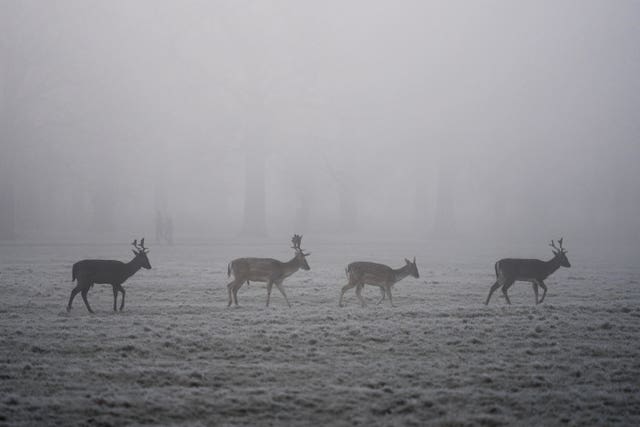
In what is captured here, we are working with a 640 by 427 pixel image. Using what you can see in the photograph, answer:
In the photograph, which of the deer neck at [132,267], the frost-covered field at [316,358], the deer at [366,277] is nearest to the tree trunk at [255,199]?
the frost-covered field at [316,358]

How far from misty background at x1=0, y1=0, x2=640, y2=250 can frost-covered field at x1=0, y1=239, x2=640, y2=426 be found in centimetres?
2601

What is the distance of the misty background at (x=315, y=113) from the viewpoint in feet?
143

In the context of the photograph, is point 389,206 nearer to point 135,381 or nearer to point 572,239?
point 572,239

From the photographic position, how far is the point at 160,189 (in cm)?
4675

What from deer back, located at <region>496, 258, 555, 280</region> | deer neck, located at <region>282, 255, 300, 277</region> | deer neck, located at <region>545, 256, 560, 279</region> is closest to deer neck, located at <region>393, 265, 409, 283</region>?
deer back, located at <region>496, 258, 555, 280</region>

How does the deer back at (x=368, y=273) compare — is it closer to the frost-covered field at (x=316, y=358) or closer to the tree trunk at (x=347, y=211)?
the frost-covered field at (x=316, y=358)

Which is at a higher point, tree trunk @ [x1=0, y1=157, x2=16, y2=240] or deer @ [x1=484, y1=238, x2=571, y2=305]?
tree trunk @ [x1=0, y1=157, x2=16, y2=240]

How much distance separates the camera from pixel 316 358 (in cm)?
982

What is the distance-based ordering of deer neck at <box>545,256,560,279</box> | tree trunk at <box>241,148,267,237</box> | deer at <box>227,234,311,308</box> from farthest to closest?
tree trunk at <box>241,148,267,237</box>
deer neck at <box>545,256,560,279</box>
deer at <box>227,234,311,308</box>

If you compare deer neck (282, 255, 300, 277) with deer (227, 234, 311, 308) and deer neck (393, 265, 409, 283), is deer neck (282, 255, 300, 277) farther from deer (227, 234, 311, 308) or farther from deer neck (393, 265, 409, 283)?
deer neck (393, 265, 409, 283)

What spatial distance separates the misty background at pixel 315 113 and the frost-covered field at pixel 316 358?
26.0m

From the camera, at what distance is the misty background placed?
43531mm

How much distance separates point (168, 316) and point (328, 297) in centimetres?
469

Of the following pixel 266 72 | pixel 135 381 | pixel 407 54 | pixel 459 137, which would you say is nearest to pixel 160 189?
pixel 266 72
